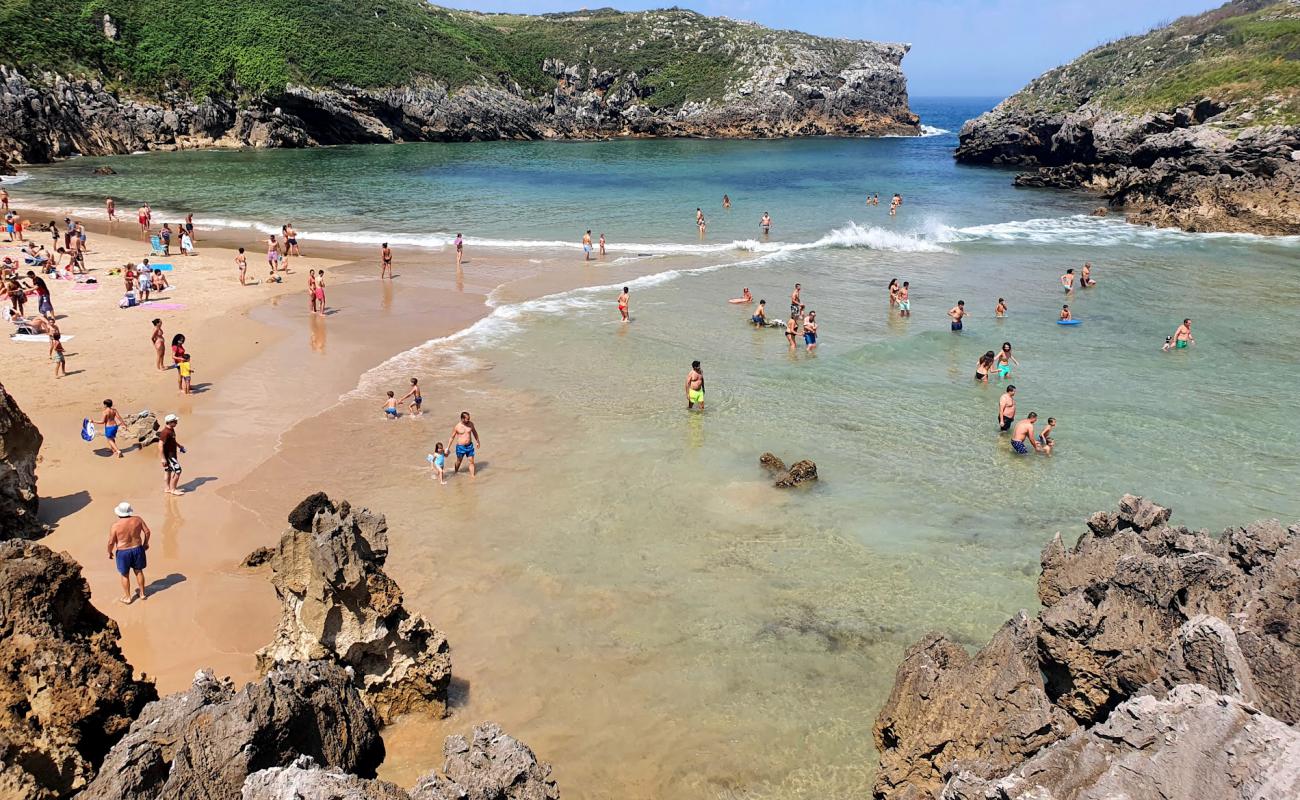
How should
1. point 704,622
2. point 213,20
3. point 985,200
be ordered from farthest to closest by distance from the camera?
point 213,20
point 985,200
point 704,622

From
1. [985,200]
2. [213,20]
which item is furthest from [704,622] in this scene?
[213,20]

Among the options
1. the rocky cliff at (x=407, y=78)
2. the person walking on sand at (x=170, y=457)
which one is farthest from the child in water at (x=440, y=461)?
the rocky cliff at (x=407, y=78)

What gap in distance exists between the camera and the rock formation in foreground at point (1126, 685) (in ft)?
12.0

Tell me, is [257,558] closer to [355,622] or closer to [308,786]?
[355,622]

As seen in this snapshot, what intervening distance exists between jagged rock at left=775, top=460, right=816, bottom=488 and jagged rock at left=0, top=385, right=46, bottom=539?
10.8 meters

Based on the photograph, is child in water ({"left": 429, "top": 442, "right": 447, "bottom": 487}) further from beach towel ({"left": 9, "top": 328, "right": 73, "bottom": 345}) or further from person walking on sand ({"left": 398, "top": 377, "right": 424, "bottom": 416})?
beach towel ({"left": 9, "top": 328, "right": 73, "bottom": 345})

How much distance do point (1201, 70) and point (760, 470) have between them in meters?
54.8

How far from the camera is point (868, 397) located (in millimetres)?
18344

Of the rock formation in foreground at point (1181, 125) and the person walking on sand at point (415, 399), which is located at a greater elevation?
the rock formation in foreground at point (1181, 125)

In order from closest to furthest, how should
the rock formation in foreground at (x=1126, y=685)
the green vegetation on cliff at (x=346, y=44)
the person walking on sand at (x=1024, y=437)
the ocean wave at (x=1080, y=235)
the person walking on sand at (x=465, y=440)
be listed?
the rock formation in foreground at (x=1126, y=685) → the person walking on sand at (x=465, y=440) → the person walking on sand at (x=1024, y=437) → the ocean wave at (x=1080, y=235) → the green vegetation on cliff at (x=346, y=44)

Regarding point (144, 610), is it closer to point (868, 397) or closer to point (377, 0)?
point (868, 397)

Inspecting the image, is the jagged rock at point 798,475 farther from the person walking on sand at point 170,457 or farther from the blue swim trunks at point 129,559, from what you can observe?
the person walking on sand at point 170,457

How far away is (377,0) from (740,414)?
4123 inches

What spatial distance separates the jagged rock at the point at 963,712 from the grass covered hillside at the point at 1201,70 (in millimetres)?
46701
